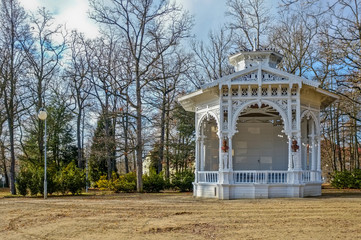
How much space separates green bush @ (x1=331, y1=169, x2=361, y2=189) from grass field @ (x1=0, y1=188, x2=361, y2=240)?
1210 cm

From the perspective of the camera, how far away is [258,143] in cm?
2105

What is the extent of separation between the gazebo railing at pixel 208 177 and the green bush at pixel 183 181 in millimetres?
4883

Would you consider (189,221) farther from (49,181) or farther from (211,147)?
(49,181)

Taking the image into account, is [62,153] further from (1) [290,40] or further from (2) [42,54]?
(1) [290,40]

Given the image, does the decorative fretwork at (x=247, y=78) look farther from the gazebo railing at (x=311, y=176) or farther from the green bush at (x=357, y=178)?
the green bush at (x=357, y=178)

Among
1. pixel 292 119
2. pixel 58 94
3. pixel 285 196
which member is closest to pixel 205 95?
pixel 292 119

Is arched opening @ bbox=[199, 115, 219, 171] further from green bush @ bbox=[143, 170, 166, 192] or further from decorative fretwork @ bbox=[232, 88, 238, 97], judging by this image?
decorative fretwork @ bbox=[232, 88, 238, 97]

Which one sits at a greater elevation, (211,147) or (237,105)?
(237,105)

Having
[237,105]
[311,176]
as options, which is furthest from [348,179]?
[237,105]

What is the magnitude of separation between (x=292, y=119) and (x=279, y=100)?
1.20m

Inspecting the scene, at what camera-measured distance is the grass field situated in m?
8.90

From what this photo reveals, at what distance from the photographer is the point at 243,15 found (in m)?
31.6

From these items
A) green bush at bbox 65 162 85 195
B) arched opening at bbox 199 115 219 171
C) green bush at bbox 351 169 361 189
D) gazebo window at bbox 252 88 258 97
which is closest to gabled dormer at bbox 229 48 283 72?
gazebo window at bbox 252 88 258 97

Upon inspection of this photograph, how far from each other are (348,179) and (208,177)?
12.0m
